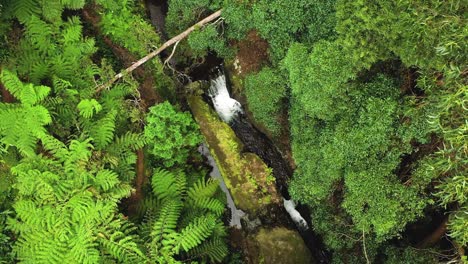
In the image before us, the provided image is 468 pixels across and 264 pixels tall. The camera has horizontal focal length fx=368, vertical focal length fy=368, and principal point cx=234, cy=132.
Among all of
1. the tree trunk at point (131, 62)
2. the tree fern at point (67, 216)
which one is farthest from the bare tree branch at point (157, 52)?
the tree fern at point (67, 216)

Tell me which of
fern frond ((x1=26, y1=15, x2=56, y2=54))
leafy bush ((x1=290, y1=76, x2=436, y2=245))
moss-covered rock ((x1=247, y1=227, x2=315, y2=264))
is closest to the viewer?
leafy bush ((x1=290, y1=76, x2=436, y2=245))

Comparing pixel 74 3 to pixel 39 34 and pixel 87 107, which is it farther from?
pixel 87 107

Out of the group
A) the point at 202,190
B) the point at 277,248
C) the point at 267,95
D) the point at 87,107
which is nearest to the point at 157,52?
the point at 87,107

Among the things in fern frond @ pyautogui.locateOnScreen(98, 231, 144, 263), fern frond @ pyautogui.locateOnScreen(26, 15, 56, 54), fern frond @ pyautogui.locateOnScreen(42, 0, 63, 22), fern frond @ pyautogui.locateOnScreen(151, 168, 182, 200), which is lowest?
fern frond @ pyautogui.locateOnScreen(98, 231, 144, 263)

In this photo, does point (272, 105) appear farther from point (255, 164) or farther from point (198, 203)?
point (198, 203)

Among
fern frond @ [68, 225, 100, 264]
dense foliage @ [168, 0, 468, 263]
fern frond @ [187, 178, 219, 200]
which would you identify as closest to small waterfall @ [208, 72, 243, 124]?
dense foliage @ [168, 0, 468, 263]

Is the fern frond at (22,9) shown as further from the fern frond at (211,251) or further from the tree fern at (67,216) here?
the fern frond at (211,251)

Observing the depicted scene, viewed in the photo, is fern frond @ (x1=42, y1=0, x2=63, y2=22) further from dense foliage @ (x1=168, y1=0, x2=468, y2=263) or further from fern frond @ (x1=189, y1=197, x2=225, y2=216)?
fern frond @ (x1=189, y1=197, x2=225, y2=216)
